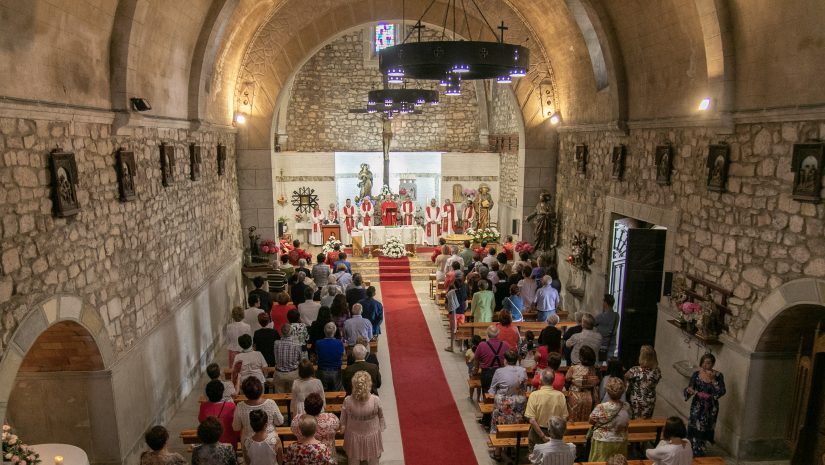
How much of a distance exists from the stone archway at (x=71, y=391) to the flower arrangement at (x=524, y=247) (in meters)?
9.11

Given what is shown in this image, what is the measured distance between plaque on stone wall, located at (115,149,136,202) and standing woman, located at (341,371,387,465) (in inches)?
133

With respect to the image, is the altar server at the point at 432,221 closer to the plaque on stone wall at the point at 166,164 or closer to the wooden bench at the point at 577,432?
the plaque on stone wall at the point at 166,164

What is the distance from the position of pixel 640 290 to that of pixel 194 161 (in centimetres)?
716

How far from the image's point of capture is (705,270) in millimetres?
7168

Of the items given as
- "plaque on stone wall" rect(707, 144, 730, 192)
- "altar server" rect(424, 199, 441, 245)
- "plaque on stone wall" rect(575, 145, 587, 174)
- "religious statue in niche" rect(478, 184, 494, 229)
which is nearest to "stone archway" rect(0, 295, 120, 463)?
"plaque on stone wall" rect(707, 144, 730, 192)

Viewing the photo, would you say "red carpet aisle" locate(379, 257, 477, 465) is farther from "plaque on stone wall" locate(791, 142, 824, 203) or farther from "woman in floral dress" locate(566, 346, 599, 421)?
"plaque on stone wall" locate(791, 142, 824, 203)

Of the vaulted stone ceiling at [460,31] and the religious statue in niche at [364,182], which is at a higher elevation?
the vaulted stone ceiling at [460,31]

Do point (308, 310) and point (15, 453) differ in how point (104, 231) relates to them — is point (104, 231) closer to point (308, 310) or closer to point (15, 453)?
point (15, 453)

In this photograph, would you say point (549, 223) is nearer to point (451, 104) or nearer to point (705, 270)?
point (705, 270)

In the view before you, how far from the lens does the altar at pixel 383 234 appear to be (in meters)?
17.1

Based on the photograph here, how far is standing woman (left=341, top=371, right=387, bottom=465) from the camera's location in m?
5.38

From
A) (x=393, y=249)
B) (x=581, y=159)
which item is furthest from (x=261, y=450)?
(x=393, y=249)

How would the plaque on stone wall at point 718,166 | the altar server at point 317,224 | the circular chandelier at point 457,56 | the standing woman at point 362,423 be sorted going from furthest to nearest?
the altar server at point 317,224
the plaque on stone wall at point 718,166
the circular chandelier at point 457,56
the standing woman at point 362,423

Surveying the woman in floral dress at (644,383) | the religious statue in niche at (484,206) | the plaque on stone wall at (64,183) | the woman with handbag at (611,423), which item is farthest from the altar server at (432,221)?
the plaque on stone wall at (64,183)
